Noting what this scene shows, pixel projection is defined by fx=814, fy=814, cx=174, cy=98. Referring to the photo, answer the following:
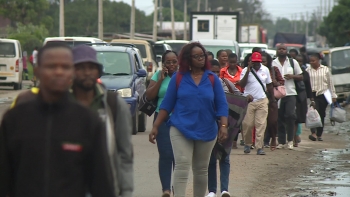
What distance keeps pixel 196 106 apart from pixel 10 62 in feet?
74.1

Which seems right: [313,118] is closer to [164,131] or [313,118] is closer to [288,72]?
[288,72]

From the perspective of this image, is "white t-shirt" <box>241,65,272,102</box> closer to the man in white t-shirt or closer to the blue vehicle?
the man in white t-shirt

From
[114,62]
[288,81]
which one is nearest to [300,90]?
[288,81]

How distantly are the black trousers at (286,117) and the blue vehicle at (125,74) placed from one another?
8.99 feet

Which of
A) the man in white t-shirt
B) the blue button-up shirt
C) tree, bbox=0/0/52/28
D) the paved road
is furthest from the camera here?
tree, bbox=0/0/52/28

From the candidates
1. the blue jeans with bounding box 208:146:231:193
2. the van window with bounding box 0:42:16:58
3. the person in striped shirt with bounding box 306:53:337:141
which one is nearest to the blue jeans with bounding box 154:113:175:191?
the blue jeans with bounding box 208:146:231:193

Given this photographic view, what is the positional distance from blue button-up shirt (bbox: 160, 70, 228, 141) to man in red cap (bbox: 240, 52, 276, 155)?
16.8ft

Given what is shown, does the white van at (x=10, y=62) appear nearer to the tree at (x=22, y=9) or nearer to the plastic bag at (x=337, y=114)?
the plastic bag at (x=337, y=114)

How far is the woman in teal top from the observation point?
26.4ft

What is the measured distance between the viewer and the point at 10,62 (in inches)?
1140

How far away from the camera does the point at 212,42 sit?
25484 mm

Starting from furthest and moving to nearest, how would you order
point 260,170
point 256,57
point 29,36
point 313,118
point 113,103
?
point 29,36, point 313,118, point 256,57, point 260,170, point 113,103

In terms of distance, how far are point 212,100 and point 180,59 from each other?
19.6 inches

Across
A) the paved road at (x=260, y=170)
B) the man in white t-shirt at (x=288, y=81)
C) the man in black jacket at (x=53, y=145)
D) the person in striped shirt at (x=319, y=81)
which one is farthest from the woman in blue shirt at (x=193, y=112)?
the person in striped shirt at (x=319, y=81)
